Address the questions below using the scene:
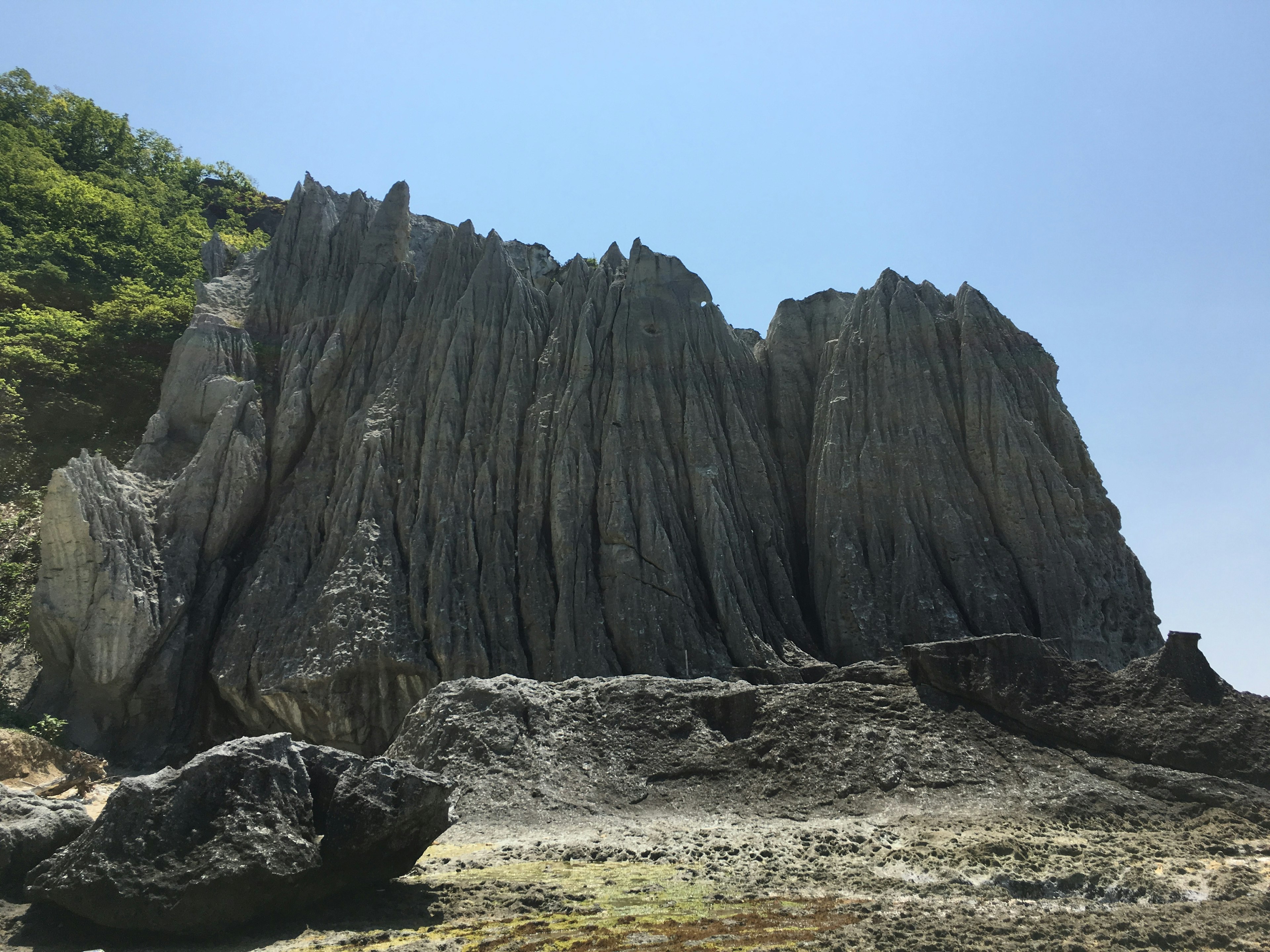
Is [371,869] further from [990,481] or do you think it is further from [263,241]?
[263,241]

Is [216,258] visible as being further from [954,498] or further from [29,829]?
[29,829]

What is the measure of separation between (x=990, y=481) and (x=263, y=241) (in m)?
35.7

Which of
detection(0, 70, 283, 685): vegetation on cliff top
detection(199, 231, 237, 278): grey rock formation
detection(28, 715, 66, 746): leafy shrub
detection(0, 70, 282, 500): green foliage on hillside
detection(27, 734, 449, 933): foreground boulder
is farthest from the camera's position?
detection(199, 231, 237, 278): grey rock formation

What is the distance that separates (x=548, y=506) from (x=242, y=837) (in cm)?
1491

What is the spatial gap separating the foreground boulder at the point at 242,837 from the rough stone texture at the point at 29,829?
0.74m

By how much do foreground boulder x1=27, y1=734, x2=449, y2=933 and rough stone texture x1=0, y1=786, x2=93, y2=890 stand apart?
741 millimetres

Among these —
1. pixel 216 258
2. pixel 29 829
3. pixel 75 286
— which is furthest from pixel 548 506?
pixel 75 286

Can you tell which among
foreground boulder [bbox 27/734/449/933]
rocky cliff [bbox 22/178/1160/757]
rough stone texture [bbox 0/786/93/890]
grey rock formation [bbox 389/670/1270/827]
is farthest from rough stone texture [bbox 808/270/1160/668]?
rough stone texture [bbox 0/786/93/890]

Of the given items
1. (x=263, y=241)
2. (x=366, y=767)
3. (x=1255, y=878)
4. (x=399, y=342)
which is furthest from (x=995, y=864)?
(x=263, y=241)

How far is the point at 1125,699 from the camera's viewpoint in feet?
45.6

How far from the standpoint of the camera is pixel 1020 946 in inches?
293

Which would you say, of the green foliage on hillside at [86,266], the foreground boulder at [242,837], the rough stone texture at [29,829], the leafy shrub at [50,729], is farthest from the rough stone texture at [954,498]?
the green foliage on hillside at [86,266]

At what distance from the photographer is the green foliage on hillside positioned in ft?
89.8

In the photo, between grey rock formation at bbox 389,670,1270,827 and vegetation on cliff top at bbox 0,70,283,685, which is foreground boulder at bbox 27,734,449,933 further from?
vegetation on cliff top at bbox 0,70,283,685
